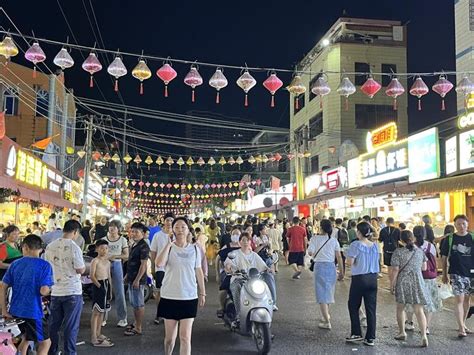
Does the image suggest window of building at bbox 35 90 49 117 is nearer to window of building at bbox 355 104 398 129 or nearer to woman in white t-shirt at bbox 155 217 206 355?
window of building at bbox 355 104 398 129

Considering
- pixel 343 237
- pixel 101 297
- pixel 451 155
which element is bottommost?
pixel 101 297

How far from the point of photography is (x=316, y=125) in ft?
127

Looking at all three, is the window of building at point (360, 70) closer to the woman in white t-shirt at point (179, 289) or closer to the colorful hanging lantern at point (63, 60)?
the colorful hanging lantern at point (63, 60)

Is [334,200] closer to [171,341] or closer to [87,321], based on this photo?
[87,321]

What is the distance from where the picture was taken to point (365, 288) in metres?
8.21

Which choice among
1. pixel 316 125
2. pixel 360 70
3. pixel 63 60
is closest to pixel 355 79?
pixel 360 70

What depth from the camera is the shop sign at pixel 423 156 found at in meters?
17.5

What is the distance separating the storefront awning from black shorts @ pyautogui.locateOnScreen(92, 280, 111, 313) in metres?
10.7

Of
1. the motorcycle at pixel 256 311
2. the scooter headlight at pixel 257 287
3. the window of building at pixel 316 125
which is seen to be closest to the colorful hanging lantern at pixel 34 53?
the motorcycle at pixel 256 311

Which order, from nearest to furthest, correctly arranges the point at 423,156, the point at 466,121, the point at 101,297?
the point at 101,297
the point at 466,121
the point at 423,156

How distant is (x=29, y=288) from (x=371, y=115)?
33146mm

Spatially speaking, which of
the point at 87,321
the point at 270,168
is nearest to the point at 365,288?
the point at 87,321

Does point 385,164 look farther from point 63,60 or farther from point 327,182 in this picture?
point 63,60

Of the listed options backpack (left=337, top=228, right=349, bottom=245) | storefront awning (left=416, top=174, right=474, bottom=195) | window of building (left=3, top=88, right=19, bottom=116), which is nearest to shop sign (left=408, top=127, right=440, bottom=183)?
storefront awning (left=416, top=174, right=474, bottom=195)
